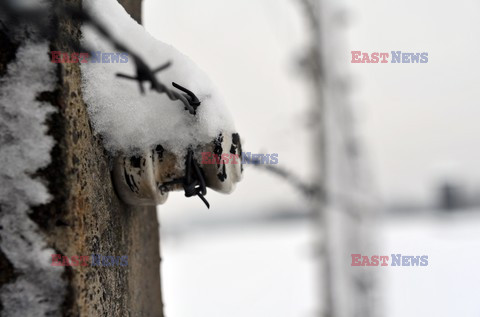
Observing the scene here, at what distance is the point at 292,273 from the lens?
10461 millimetres

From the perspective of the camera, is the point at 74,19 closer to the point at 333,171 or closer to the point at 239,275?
the point at 333,171

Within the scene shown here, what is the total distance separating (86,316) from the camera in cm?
57

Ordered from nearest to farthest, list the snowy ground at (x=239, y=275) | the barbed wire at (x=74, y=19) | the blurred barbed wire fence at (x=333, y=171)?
the barbed wire at (x=74, y=19)
the blurred barbed wire fence at (x=333, y=171)
the snowy ground at (x=239, y=275)

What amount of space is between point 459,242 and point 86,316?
12.4 metres

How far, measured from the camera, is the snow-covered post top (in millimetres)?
667

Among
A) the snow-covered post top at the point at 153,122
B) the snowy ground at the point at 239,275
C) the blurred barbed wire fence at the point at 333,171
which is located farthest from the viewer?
the snowy ground at the point at 239,275

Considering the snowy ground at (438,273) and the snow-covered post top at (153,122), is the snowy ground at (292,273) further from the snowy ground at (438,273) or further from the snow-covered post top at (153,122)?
the snow-covered post top at (153,122)

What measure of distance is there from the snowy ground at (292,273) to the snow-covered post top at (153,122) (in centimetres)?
380

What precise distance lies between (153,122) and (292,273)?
10.2m

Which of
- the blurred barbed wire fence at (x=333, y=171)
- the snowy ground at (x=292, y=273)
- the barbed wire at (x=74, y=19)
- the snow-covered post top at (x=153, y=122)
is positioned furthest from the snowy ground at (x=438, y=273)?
the barbed wire at (x=74, y=19)

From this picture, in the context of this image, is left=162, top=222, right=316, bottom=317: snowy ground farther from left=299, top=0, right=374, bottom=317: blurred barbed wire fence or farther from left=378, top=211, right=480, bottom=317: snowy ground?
left=378, top=211, right=480, bottom=317: snowy ground

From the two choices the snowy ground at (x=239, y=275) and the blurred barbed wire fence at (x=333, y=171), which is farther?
the snowy ground at (x=239, y=275)

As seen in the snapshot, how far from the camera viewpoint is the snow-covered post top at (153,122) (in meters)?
0.67

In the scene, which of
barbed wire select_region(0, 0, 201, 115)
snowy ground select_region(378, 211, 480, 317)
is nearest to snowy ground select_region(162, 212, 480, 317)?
snowy ground select_region(378, 211, 480, 317)
